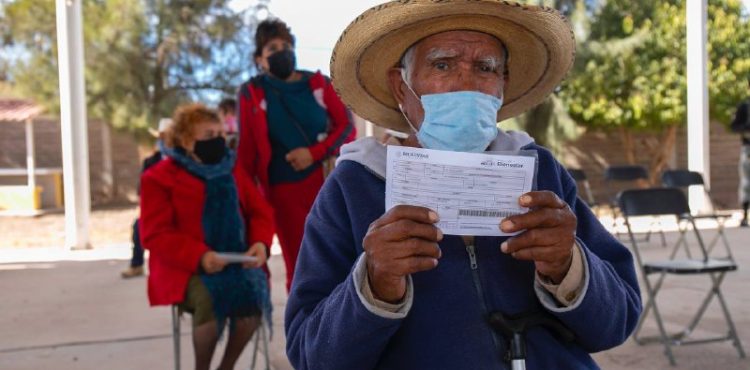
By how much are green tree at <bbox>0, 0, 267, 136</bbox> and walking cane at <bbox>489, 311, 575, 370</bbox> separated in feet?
60.1

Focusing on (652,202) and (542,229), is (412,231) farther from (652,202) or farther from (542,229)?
(652,202)

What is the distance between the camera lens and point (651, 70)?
1848 cm

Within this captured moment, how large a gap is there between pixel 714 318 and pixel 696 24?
8939 millimetres

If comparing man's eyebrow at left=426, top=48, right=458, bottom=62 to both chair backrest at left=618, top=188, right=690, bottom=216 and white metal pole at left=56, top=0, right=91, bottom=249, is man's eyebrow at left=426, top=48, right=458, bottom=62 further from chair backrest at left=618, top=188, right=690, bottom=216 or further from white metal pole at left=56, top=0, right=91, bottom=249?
white metal pole at left=56, top=0, right=91, bottom=249

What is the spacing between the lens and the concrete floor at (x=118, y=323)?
4.86 m

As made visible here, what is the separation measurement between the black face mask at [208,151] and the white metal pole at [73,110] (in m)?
7.50

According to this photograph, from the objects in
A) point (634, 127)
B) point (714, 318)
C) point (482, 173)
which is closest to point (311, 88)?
point (482, 173)

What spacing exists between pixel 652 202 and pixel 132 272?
5.70 metres

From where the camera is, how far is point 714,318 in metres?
5.75

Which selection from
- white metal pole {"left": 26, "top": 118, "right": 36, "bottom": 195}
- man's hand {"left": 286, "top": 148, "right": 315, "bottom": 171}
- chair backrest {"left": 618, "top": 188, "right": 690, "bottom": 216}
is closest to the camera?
man's hand {"left": 286, "top": 148, "right": 315, "bottom": 171}

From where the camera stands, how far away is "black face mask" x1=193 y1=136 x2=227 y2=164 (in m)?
4.05

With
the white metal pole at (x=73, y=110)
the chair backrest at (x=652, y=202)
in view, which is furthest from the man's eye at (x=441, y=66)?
the white metal pole at (x=73, y=110)

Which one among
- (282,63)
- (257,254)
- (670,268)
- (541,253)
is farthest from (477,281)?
(670,268)

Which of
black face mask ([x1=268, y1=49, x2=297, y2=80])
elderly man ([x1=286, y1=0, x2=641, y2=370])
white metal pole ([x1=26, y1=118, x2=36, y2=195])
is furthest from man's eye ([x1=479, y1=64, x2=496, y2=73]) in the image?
white metal pole ([x1=26, y1=118, x2=36, y2=195])
